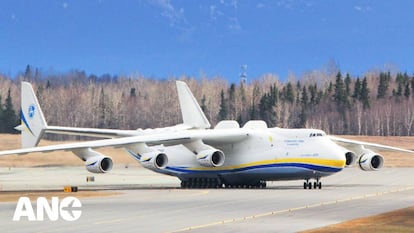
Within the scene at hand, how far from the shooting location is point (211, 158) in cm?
5022

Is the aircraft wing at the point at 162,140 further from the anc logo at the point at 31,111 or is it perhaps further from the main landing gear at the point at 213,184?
the anc logo at the point at 31,111

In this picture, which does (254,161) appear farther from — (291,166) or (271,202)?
(271,202)

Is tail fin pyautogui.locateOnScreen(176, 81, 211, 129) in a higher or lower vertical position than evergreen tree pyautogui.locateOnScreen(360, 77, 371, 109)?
lower

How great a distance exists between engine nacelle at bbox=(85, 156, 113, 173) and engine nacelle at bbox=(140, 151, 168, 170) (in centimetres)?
260

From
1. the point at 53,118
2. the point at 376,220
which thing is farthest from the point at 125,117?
the point at 376,220

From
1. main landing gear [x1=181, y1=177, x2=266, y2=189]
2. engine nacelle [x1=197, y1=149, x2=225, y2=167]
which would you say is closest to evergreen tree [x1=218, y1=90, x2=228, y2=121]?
main landing gear [x1=181, y1=177, x2=266, y2=189]

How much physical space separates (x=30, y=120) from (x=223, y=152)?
37.1 feet

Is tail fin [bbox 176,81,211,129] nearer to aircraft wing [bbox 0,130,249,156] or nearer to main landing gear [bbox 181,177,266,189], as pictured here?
main landing gear [bbox 181,177,266,189]

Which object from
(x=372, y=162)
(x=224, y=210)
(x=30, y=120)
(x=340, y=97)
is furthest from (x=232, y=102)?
(x=224, y=210)

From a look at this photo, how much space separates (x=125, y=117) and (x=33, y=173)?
94043mm

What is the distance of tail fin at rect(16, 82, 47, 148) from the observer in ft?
173

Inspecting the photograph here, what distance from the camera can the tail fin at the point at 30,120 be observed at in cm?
5259

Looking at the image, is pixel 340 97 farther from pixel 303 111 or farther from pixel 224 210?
pixel 224 210

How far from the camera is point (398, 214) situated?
104ft
